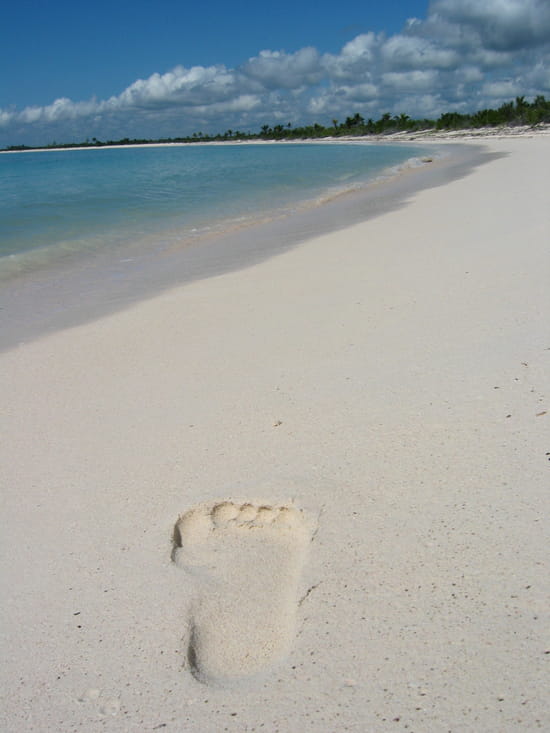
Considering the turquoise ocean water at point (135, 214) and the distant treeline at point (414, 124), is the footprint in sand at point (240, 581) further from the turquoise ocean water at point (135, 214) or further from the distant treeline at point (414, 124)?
the distant treeline at point (414, 124)

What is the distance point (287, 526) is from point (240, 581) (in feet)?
1.06

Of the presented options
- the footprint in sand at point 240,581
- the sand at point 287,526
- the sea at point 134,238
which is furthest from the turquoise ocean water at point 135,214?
the footprint in sand at point 240,581

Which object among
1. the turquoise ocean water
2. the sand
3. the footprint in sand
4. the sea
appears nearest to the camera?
the sand

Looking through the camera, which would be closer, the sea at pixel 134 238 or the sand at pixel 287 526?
the sand at pixel 287 526

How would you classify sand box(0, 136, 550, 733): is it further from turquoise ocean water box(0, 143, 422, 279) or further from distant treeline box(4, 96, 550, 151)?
distant treeline box(4, 96, 550, 151)

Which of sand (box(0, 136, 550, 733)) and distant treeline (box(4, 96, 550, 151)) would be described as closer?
sand (box(0, 136, 550, 733))

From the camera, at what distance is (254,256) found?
7594 mm

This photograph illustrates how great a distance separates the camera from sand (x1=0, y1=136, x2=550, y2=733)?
158 centimetres

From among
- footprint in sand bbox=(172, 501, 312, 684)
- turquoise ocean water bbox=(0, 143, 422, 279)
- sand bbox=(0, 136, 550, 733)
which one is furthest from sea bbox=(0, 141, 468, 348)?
footprint in sand bbox=(172, 501, 312, 684)

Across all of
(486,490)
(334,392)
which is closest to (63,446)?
(334,392)

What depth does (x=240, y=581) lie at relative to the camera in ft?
6.49

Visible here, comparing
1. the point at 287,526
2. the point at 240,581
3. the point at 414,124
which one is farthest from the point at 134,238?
the point at 414,124

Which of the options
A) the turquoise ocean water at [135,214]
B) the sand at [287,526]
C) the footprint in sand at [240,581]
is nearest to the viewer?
the sand at [287,526]

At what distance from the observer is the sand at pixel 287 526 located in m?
1.58
